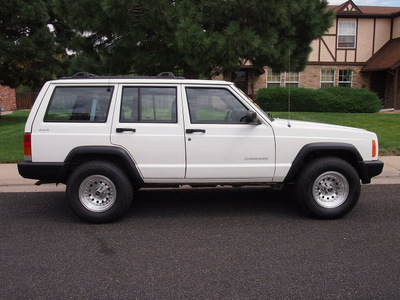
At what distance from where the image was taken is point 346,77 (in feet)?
80.0

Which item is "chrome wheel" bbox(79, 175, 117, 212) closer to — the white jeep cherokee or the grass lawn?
the white jeep cherokee

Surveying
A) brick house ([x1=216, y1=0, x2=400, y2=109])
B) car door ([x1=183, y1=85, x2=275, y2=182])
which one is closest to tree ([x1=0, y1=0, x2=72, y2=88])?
brick house ([x1=216, y1=0, x2=400, y2=109])

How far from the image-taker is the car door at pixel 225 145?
16.3ft

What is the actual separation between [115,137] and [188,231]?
1523 mm

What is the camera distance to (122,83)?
5.07 m

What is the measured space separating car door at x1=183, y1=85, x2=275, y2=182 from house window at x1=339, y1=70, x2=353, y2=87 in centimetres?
2153

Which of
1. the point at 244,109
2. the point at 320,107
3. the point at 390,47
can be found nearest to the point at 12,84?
the point at 320,107

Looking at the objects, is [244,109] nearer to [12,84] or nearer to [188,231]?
[188,231]

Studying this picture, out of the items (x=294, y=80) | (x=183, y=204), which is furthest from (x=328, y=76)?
(x=183, y=204)

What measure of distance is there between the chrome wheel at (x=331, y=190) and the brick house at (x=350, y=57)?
18.6 metres

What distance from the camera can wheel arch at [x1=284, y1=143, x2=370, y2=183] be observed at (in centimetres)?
499

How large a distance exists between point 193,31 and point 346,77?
19.3 m

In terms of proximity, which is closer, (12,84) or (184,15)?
(184,15)

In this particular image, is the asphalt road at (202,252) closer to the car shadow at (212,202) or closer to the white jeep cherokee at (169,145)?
the car shadow at (212,202)
